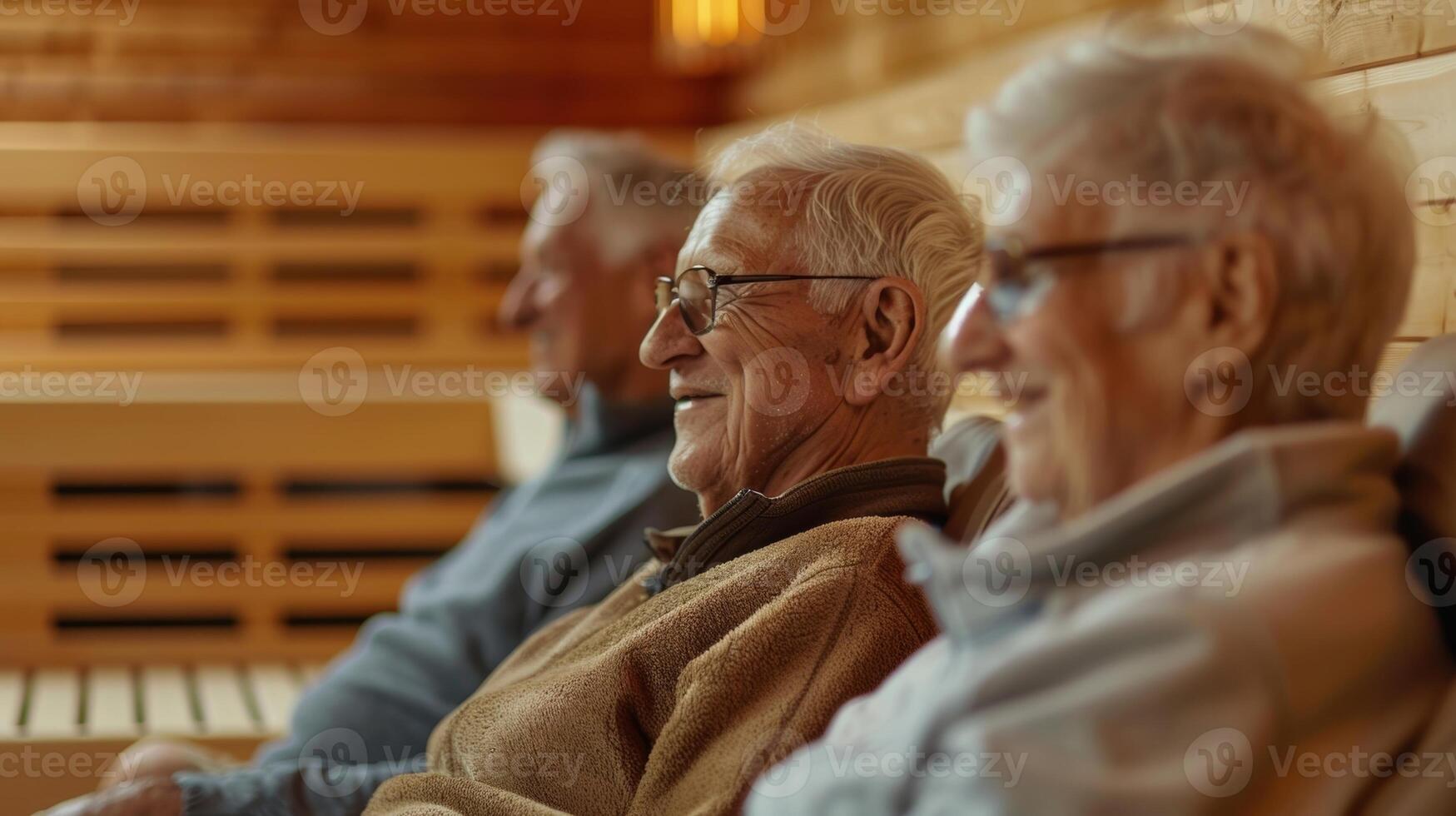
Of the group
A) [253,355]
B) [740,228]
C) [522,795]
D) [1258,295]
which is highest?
[253,355]

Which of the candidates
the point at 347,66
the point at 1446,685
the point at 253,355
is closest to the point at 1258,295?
the point at 1446,685

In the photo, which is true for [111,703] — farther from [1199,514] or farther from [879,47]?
[1199,514]

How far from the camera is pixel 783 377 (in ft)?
5.27

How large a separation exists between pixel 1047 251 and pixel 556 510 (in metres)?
1.79

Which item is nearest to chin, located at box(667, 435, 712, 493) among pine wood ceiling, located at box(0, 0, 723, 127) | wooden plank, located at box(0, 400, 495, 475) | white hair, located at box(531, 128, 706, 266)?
white hair, located at box(531, 128, 706, 266)

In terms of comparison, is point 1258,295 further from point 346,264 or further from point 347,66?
point 347,66

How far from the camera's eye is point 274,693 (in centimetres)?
321

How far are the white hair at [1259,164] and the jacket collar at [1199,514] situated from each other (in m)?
0.07

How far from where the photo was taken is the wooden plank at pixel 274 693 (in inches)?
113

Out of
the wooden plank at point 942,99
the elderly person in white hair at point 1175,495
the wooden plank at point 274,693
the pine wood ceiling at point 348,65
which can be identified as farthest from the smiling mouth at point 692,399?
the pine wood ceiling at point 348,65

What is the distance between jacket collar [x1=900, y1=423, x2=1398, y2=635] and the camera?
955 millimetres

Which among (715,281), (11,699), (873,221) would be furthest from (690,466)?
(11,699)

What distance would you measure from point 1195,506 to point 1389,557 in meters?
0.13

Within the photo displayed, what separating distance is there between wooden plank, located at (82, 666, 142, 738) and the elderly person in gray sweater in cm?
43
